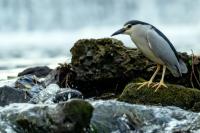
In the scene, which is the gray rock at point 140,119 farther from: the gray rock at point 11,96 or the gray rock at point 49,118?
the gray rock at point 11,96

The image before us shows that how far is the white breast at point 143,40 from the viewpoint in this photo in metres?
13.4

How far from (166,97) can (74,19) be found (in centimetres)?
1673

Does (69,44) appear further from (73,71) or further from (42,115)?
(42,115)

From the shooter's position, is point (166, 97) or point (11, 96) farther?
point (11, 96)

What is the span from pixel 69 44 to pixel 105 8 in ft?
6.09

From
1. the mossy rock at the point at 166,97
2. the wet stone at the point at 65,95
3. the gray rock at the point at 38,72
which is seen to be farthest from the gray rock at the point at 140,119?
the gray rock at the point at 38,72

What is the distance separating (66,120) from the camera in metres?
10.4

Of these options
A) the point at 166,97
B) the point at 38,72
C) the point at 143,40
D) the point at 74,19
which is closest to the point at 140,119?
the point at 166,97

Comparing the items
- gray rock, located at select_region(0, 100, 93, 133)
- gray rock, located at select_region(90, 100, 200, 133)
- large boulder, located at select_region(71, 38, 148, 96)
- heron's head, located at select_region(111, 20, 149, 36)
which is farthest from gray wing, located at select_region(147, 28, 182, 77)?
gray rock, located at select_region(0, 100, 93, 133)

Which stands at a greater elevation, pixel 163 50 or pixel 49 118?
pixel 163 50

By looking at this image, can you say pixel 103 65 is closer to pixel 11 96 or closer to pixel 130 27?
pixel 130 27

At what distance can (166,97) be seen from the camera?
12.9 meters

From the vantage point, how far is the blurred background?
28641 millimetres

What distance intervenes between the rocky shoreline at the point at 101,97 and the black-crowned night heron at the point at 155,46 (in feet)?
1.01
